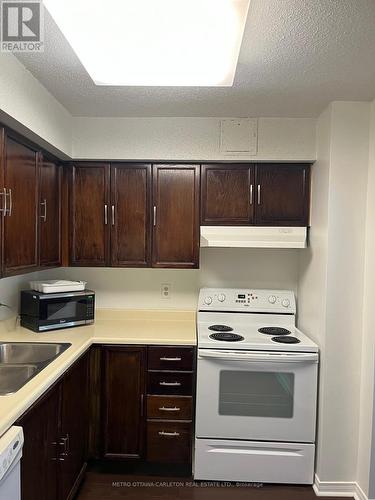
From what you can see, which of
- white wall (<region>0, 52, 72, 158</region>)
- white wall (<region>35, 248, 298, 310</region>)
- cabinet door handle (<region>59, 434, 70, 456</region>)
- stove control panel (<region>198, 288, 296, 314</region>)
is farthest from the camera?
white wall (<region>35, 248, 298, 310</region>)

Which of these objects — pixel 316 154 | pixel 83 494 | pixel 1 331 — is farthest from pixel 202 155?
pixel 83 494

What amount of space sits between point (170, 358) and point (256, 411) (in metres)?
0.63

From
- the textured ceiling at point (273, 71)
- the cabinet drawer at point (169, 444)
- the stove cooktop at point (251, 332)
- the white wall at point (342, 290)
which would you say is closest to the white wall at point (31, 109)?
the textured ceiling at point (273, 71)

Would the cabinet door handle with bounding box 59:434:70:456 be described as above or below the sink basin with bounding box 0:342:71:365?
below

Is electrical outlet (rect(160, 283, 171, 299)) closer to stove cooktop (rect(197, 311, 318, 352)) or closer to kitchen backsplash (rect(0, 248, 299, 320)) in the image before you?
kitchen backsplash (rect(0, 248, 299, 320))

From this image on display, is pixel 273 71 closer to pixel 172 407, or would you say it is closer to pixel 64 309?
pixel 64 309

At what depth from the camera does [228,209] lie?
2.41 meters

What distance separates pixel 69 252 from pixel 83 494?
61.0 inches

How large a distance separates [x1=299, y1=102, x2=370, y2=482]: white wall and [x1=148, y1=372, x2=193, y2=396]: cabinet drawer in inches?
34.1

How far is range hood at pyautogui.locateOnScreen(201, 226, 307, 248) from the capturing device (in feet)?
7.62

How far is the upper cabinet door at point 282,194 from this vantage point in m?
2.39

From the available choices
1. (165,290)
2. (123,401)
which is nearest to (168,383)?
(123,401)

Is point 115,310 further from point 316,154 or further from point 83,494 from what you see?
point 316,154

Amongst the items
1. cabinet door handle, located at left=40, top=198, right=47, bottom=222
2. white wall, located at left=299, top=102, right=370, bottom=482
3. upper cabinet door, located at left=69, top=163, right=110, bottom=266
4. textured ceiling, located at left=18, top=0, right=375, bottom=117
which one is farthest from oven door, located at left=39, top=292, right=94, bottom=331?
white wall, located at left=299, top=102, right=370, bottom=482
